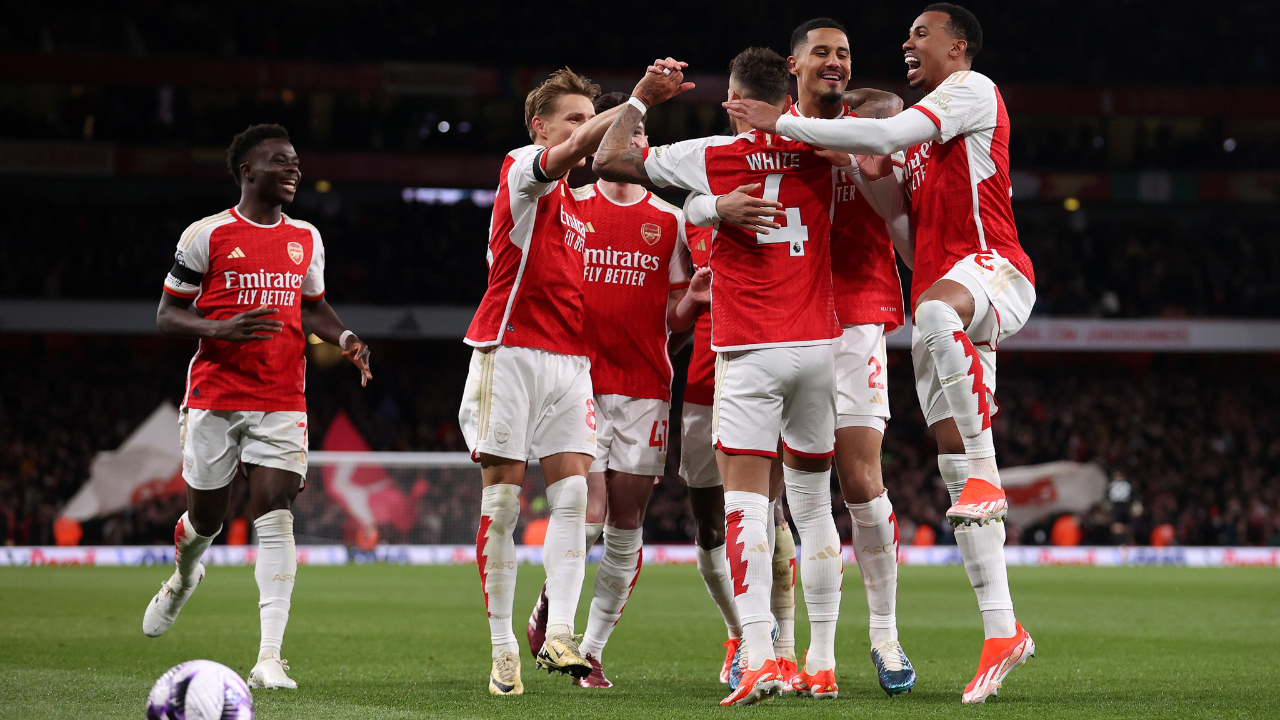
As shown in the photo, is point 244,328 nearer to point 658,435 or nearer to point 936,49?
point 658,435

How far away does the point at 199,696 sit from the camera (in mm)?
3486

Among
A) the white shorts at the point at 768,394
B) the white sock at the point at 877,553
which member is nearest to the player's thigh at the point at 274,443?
the white shorts at the point at 768,394

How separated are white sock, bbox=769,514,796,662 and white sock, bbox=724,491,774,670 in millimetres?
1129

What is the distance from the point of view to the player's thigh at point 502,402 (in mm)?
5465

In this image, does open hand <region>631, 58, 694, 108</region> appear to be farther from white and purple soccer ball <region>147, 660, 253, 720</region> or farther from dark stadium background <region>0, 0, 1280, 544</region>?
dark stadium background <region>0, 0, 1280, 544</region>

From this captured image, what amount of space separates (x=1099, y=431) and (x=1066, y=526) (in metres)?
4.21

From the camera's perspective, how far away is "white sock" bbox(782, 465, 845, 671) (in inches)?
206

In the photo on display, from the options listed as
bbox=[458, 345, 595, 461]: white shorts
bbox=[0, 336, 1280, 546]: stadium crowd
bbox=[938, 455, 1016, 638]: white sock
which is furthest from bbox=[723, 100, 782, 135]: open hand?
bbox=[0, 336, 1280, 546]: stadium crowd

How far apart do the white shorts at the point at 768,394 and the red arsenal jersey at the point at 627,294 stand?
62.7 inches

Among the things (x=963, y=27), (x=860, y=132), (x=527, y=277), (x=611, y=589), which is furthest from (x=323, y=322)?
(x=963, y=27)

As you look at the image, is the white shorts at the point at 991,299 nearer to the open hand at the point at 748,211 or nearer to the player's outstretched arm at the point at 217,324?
the open hand at the point at 748,211

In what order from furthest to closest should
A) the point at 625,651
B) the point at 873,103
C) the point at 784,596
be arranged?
the point at 625,651 < the point at 784,596 < the point at 873,103

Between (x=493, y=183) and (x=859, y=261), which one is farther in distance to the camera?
(x=493, y=183)

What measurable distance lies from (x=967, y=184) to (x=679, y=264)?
202 cm
